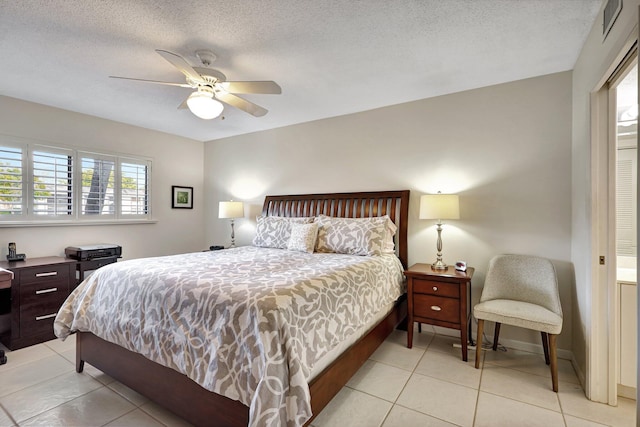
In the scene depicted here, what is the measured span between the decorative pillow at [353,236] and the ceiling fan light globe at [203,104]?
1666 mm

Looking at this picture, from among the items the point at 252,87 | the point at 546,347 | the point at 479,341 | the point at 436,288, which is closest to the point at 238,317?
the point at 252,87

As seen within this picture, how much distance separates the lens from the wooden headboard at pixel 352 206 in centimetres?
327

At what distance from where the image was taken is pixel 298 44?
2197 mm

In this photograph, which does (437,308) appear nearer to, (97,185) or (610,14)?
(610,14)

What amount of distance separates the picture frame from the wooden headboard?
1.53 m

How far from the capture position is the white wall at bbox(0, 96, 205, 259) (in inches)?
129

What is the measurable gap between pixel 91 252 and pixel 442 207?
390 cm

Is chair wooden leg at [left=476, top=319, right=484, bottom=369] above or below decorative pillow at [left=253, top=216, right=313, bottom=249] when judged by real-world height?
below

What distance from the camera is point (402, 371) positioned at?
2385mm

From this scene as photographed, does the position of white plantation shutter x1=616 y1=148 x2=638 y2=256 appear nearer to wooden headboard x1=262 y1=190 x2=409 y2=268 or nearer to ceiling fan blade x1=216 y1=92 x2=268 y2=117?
wooden headboard x1=262 y1=190 x2=409 y2=268

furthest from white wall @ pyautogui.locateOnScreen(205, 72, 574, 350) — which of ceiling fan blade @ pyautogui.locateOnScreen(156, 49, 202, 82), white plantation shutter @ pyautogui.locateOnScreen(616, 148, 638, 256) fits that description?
ceiling fan blade @ pyautogui.locateOnScreen(156, 49, 202, 82)

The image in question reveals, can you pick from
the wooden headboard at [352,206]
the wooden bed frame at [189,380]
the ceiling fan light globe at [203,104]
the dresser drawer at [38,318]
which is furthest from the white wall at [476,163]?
the dresser drawer at [38,318]

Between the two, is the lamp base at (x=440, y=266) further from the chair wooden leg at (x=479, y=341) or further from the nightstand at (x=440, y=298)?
the chair wooden leg at (x=479, y=341)

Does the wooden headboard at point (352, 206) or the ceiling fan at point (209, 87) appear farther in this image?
the wooden headboard at point (352, 206)
